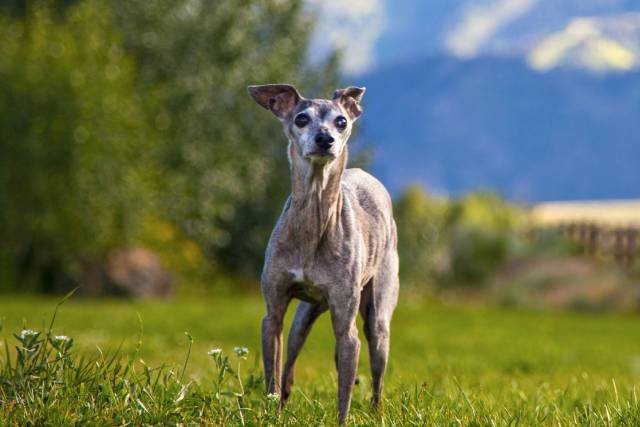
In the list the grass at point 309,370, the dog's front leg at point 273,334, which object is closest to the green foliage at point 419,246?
the grass at point 309,370

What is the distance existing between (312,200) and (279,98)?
22.1 inches

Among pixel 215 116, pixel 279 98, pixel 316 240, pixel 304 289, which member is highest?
pixel 215 116

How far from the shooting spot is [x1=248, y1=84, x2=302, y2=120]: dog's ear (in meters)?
4.75

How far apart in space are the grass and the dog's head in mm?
1218

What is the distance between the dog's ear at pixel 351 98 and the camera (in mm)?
4809

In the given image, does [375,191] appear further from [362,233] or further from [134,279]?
[134,279]

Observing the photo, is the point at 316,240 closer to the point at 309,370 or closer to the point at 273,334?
the point at 273,334

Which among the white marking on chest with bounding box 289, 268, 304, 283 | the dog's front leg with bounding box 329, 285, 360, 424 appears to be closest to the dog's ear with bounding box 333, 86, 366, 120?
the white marking on chest with bounding box 289, 268, 304, 283

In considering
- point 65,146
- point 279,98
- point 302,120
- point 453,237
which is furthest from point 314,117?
point 453,237

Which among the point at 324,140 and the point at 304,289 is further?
the point at 304,289

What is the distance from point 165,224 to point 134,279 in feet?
9.61

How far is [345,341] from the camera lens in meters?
4.76

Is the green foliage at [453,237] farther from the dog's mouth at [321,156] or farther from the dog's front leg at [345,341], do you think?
the dog's mouth at [321,156]

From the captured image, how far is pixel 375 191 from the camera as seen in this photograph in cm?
549
